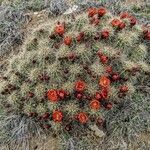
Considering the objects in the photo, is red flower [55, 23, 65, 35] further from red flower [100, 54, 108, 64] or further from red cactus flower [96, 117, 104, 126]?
red cactus flower [96, 117, 104, 126]

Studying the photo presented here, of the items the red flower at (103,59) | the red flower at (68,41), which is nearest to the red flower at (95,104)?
the red flower at (103,59)

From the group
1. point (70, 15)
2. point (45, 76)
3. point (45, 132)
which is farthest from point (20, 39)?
point (45, 132)

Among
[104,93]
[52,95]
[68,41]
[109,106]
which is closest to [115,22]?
[68,41]

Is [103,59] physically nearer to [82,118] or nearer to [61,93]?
[61,93]

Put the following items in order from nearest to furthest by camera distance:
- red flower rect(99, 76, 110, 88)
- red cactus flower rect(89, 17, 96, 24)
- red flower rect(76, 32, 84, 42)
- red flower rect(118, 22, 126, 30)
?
red flower rect(99, 76, 110, 88)
red flower rect(76, 32, 84, 42)
red flower rect(118, 22, 126, 30)
red cactus flower rect(89, 17, 96, 24)

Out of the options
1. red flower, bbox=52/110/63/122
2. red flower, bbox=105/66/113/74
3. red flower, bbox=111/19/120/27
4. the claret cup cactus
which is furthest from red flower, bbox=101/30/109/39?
red flower, bbox=52/110/63/122

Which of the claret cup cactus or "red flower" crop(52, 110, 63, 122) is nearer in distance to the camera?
"red flower" crop(52, 110, 63, 122)

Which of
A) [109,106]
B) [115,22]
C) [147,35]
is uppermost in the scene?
[115,22]

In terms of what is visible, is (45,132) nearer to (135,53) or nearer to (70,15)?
(135,53)
